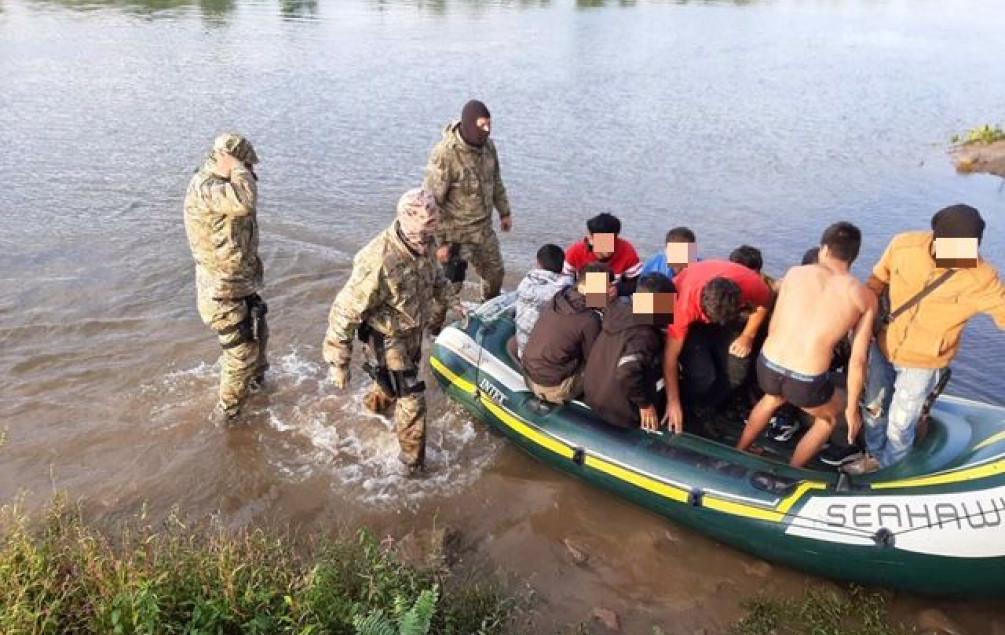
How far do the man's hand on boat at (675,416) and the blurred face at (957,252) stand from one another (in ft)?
5.13

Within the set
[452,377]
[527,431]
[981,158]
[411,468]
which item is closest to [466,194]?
[452,377]

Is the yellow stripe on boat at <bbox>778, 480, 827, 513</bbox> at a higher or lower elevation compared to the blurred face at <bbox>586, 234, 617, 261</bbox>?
lower

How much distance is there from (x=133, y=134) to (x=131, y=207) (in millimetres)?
3558

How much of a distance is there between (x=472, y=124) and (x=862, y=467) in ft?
11.9

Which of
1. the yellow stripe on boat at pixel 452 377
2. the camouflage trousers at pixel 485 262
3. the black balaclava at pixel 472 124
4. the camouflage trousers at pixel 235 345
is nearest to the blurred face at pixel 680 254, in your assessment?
the yellow stripe on boat at pixel 452 377

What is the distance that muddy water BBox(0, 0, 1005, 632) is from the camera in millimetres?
4727

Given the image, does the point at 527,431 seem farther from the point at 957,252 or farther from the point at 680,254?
the point at 957,252

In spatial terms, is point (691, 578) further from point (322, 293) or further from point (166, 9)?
point (166, 9)

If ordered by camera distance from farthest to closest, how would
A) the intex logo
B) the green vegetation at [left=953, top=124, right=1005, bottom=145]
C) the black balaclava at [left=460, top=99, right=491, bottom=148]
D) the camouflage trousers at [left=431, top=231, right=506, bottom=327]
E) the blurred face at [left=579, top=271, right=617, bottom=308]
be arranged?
the green vegetation at [left=953, top=124, right=1005, bottom=145]
the camouflage trousers at [left=431, top=231, right=506, bottom=327]
the black balaclava at [left=460, top=99, right=491, bottom=148]
the intex logo
the blurred face at [left=579, top=271, right=617, bottom=308]

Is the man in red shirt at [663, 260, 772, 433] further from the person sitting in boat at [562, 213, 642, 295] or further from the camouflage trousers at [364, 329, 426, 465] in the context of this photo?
the camouflage trousers at [364, 329, 426, 465]

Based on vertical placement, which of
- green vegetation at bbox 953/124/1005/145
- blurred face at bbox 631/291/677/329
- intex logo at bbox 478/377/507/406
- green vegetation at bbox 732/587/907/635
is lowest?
green vegetation at bbox 732/587/907/635

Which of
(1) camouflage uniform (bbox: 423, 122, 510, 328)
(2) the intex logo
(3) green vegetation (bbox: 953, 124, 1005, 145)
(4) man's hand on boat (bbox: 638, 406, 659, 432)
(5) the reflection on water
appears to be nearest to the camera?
(4) man's hand on boat (bbox: 638, 406, 659, 432)

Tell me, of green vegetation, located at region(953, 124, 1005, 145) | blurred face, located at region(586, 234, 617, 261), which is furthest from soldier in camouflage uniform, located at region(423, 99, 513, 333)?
green vegetation, located at region(953, 124, 1005, 145)

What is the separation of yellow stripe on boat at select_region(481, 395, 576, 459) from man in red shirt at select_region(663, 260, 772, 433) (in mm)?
683
